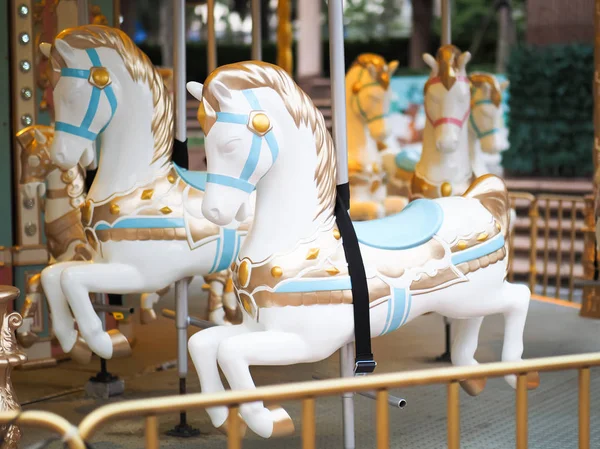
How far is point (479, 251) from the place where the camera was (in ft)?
11.0

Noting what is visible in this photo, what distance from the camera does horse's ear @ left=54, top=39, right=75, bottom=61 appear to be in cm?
376

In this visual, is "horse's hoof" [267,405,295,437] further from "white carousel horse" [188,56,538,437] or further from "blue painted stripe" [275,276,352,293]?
"blue painted stripe" [275,276,352,293]

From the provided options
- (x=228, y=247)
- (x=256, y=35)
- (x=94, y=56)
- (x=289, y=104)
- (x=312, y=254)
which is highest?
(x=256, y=35)

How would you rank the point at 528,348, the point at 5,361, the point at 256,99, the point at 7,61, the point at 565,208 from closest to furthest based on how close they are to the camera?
1. the point at 256,99
2. the point at 5,361
3. the point at 7,61
4. the point at 528,348
5. the point at 565,208

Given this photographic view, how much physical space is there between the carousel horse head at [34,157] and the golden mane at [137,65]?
0.91 metres

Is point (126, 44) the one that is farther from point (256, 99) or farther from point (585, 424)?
point (585, 424)

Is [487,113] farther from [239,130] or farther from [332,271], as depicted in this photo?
[239,130]

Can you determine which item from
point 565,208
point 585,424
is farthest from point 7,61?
point 565,208

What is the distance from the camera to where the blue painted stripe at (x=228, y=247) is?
401cm

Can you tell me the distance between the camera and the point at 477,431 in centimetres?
414

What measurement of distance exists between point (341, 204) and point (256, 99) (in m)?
0.48

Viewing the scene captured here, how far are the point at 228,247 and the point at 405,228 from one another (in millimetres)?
1002

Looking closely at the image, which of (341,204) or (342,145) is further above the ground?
(342,145)

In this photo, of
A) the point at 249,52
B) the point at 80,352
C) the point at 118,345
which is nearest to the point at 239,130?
the point at 118,345
